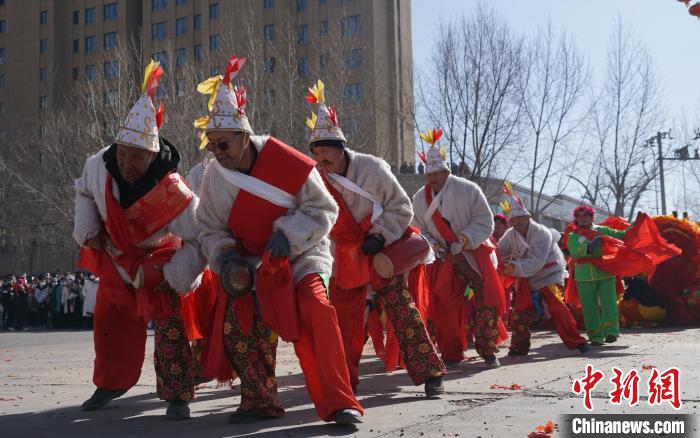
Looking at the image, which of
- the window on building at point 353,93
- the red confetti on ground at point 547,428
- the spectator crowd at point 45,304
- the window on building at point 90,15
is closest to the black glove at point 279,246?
the red confetti on ground at point 547,428

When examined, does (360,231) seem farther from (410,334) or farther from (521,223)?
(521,223)

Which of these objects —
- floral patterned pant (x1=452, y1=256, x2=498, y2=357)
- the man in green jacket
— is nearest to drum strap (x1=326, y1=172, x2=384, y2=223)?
floral patterned pant (x1=452, y1=256, x2=498, y2=357)

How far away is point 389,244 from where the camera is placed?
5.80 meters

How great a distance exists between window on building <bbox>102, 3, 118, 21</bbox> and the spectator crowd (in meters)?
40.7

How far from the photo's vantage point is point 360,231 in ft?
19.1

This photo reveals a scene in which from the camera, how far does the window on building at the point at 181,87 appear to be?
1165 inches

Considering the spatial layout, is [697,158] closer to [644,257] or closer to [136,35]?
[644,257]

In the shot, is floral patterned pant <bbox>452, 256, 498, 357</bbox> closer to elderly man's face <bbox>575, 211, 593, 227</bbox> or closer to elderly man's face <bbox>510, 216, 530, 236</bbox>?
elderly man's face <bbox>510, 216, 530, 236</bbox>

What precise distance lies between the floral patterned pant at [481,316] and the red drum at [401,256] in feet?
6.21

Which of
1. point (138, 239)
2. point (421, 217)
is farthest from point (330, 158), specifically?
point (421, 217)

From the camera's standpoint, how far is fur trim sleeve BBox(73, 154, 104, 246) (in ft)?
16.5

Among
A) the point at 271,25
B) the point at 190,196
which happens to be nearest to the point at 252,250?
the point at 190,196

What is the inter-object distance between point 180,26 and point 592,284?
2165 inches

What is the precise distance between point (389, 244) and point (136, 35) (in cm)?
6080
